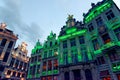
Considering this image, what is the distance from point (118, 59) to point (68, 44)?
13.2 m

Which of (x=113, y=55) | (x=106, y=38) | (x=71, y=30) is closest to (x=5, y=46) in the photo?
(x=71, y=30)

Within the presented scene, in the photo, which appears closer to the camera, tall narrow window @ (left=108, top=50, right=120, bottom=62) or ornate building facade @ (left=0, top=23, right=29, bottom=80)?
tall narrow window @ (left=108, top=50, right=120, bottom=62)

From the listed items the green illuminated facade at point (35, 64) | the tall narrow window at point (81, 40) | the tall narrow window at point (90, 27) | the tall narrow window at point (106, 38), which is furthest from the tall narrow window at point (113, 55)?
the green illuminated facade at point (35, 64)

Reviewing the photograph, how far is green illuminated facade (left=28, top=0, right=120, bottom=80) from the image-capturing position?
798 inches

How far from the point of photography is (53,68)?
27578 millimetres

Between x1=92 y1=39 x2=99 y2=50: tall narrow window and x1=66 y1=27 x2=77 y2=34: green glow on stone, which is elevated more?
x1=66 y1=27 x2=77 y2=34: green glow on stone

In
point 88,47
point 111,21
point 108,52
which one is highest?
point 111,21

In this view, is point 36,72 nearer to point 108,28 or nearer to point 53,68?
point 53,68

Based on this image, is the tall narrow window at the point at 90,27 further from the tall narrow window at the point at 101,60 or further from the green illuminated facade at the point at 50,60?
the green illuminated facade at the point at 50,60

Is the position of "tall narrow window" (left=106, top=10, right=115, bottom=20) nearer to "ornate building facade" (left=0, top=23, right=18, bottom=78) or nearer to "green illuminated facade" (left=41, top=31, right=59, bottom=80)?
"green illuminated facade" (left=41, top=31, right=59, bottom=80)

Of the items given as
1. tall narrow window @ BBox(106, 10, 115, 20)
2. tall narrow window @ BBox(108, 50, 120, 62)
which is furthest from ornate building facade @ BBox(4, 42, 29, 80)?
tall narrow window @ BBox(106, 10, 115, 20)

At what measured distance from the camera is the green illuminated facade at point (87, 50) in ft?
66.5

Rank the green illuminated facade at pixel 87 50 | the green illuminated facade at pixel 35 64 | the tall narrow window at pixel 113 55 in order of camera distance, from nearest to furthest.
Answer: the tall narrow window at pixel 113 55, the green illuminated facade at pixel 87 50, the green illuminated facade at pixel 35 64

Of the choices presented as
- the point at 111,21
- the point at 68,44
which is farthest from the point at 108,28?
the point at 68,44
